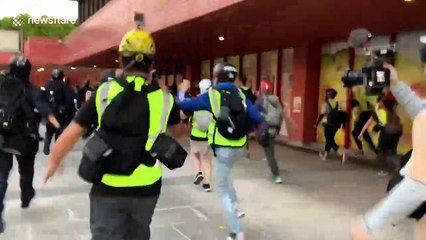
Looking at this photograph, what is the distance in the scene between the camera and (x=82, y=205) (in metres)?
7.29

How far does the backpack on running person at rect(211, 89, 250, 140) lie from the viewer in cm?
539

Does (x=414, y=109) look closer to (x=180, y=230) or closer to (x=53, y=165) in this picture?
(x=53, y=165)

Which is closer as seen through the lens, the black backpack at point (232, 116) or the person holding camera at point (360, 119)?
the black backpack at point (232, 116)

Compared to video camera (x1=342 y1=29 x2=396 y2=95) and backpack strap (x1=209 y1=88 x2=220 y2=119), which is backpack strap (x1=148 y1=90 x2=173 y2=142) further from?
backpack strap (x1=209 y1=88 x2=220 y2=119)

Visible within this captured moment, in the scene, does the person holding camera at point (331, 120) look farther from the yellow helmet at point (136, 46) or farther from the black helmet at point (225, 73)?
the yellow helmet at point (136, 46)

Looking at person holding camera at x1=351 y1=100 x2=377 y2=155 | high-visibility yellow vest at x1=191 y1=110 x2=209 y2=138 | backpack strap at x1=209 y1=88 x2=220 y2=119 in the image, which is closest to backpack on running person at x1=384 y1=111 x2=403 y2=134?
person holding camera at x1=351 y1=100 x2=377 y2=155

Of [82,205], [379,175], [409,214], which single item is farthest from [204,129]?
[409,214]

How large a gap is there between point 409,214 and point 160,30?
12.1 metres

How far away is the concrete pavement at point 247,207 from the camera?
5.93 metres

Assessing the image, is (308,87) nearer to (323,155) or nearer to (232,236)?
(323,155)

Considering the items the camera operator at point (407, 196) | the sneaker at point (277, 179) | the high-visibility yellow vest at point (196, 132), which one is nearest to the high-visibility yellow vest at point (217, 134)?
the camera operator at point (407, 196)

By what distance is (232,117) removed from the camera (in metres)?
5.45

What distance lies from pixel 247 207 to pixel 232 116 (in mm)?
2156

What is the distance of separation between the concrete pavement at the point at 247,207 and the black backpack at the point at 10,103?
1.09m
